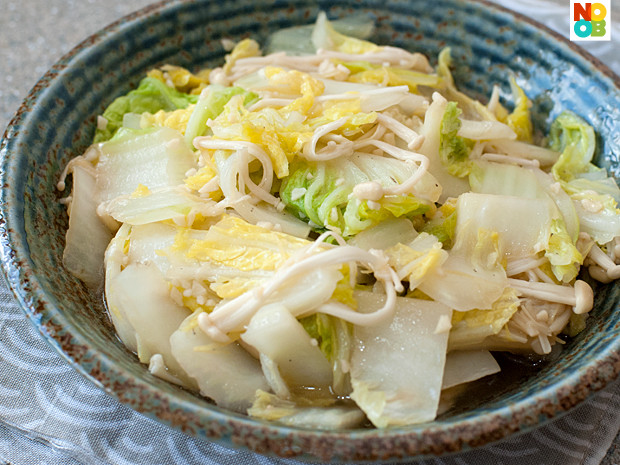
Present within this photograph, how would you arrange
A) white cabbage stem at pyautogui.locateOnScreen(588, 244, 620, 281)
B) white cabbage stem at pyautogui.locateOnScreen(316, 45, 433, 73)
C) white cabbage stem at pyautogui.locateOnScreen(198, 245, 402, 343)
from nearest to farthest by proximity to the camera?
white cabbage stem at pyautogui.locateOnScreen(198, 245, 402, 343)
white cabbage stem at pyautogui.locateOnScreen(588, 244, 620, 281)
white cabbage stem at pyautogui.locateOnScreen(316, 45, 433, 73)

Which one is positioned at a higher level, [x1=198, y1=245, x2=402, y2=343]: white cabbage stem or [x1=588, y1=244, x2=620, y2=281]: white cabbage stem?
[x1=198, y1=245, x2=402, y2=343]: white cabbage stem

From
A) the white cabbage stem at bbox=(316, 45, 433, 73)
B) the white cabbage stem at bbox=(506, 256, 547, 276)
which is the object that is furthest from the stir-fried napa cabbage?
the white cabbage stem at bbox=(316, 45, 433, 73)

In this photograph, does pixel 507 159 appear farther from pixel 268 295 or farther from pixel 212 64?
pixel 212 64

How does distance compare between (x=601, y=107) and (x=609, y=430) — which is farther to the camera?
(x=601, y=107)

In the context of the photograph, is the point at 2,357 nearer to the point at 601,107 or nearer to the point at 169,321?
the point at 169,321

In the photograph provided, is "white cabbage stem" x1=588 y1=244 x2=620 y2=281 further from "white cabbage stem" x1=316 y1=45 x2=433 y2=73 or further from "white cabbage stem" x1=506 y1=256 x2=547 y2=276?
"white cabbage stem" x1=316 y1=45 x2=433 y2=73

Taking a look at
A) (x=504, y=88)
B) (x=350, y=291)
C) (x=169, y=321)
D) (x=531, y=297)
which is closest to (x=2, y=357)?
(x=169, y=321)

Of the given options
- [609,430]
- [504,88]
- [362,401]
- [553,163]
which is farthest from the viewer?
[504,88]
